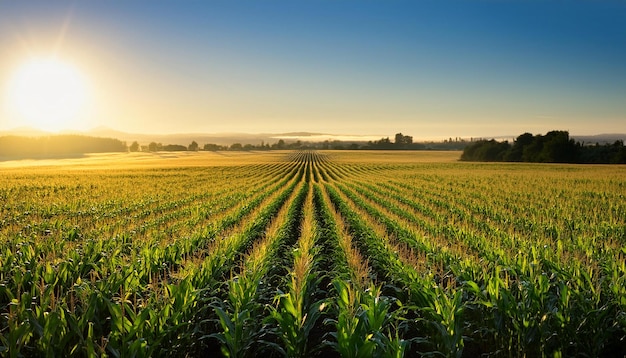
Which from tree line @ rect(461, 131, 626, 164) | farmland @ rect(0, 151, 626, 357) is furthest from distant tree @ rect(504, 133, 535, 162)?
farmland @ rect(0, 151, 626, 357)

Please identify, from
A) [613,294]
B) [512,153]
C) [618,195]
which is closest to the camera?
[613,294]

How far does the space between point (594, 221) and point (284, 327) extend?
18.7 m

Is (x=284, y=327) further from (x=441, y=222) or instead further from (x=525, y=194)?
(x=525, y=194)

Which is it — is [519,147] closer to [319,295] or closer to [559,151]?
[559,151]

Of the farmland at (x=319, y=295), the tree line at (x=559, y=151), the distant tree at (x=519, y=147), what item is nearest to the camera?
the farmland at (x=319, y=295)

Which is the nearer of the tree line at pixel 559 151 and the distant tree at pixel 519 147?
the tree line at pixel 559 151

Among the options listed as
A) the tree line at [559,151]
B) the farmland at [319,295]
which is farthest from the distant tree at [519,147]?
the farmland at [319,295]

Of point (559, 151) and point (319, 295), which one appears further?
point (559, 151)

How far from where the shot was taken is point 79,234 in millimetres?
15305

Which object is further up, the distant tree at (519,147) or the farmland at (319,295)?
the distant tree at (519,147)

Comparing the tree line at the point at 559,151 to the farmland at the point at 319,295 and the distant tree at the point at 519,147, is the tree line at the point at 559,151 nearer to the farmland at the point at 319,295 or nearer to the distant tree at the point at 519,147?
the distant tree at the point at 519,147

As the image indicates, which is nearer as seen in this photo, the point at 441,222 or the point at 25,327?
the point at 25,327

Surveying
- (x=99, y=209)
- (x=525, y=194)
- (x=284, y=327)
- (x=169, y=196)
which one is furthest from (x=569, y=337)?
(x=169, y=196)

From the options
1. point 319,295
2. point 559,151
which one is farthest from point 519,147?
point 319,295
